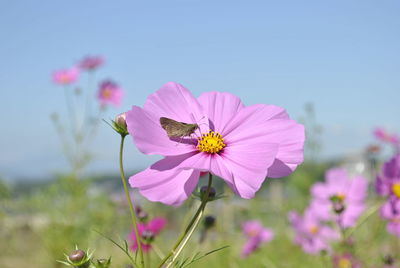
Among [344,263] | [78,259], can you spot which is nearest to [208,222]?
[78,259]

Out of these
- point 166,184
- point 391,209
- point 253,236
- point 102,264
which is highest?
point 166,184

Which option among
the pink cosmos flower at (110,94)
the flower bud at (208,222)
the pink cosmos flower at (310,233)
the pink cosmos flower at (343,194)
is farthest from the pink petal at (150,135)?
the pink cosmos flower at (110,94)

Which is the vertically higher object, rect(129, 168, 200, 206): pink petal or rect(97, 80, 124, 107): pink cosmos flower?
rect(129, 168, 200, 206): pink petal

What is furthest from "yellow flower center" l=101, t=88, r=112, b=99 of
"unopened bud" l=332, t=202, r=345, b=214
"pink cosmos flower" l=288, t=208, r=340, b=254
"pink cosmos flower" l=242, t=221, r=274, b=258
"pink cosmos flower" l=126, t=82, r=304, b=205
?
"pink cosmos flower" l=126, t=82, r=304, b=205

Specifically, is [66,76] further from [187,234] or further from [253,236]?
[187,234]

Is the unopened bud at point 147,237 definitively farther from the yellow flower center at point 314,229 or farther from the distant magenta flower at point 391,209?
the yellow flower center at point 314,229

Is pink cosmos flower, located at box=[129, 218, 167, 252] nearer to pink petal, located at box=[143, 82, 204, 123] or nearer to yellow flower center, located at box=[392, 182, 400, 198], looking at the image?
pink petal, located at box=[143, 82, 204, 123]
